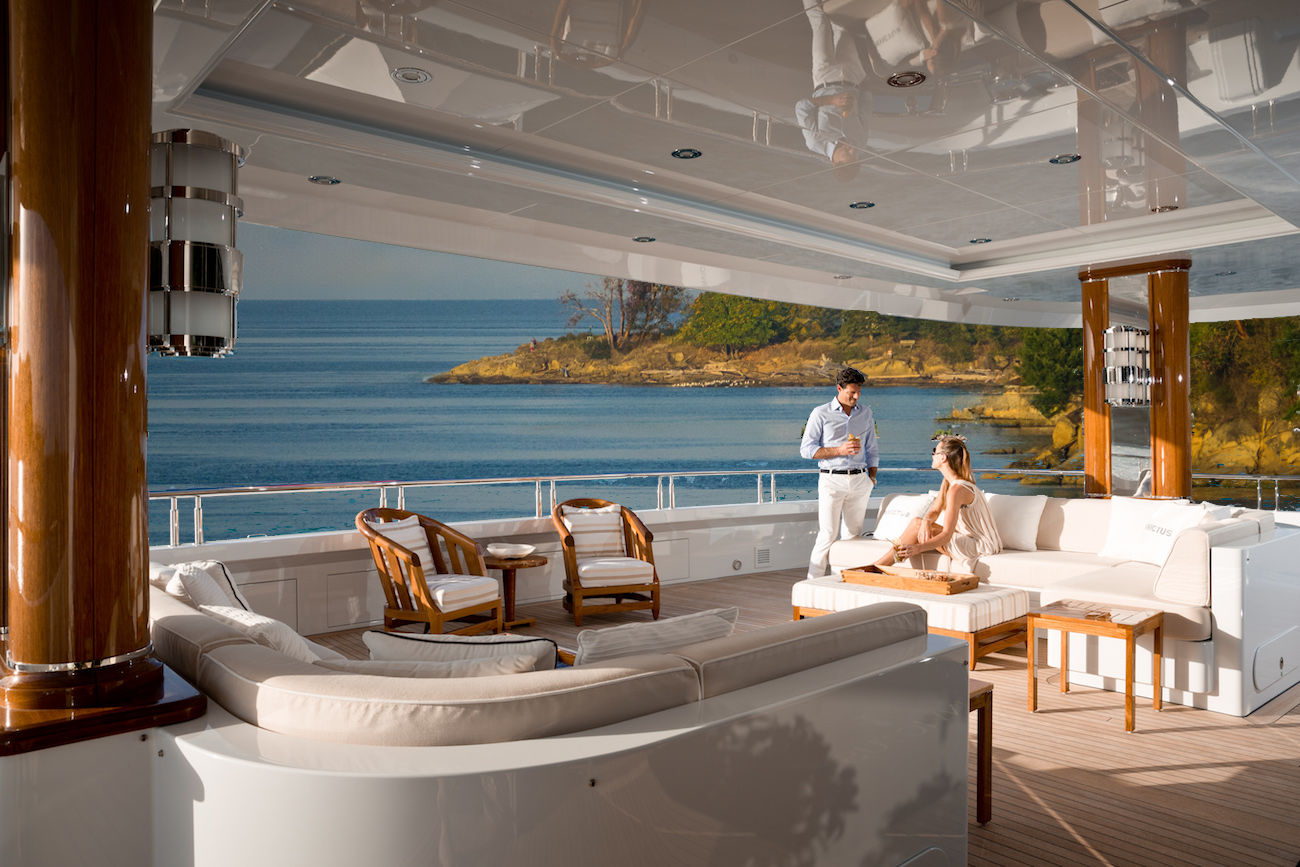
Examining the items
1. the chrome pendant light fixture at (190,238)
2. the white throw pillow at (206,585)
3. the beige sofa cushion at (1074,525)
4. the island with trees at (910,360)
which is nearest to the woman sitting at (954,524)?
the beige sofa cushion at (1074,525)

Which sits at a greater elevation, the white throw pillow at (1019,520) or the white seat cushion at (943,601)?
the white throw pillow at (1019,520)

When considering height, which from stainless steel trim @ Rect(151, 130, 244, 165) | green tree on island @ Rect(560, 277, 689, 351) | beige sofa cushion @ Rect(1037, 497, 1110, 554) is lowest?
beige sofa cushion @ Rect(1037, 497, 1110, 554)

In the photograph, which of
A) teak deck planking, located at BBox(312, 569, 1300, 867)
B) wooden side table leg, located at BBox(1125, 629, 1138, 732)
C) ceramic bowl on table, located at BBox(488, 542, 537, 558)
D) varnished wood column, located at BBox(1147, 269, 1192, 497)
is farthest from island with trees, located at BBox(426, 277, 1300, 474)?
wooden side table leg, located at BBox(1125, 629, 1138, 732)

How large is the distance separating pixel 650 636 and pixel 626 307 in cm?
2450

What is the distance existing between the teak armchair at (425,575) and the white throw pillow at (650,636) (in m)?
2.94

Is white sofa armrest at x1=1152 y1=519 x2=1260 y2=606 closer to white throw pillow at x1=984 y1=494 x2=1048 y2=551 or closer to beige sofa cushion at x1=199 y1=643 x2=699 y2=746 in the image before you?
white throw pillow at x1=984 y1=494 x2=1048 y2=551

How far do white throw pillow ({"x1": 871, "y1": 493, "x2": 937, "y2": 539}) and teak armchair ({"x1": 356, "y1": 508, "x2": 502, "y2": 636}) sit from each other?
8.89 ft

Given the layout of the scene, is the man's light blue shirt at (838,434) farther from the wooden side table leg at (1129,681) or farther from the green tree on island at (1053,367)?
the green tree on island at (1053,367)

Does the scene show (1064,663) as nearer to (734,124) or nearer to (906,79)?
(906,79)

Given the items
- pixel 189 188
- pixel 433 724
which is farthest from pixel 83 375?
pixel 433 724

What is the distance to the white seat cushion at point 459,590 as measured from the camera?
5027 millimetres

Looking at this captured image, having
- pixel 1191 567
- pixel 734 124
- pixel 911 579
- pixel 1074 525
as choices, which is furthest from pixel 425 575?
pixel 1074 525

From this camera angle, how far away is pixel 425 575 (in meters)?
5.36

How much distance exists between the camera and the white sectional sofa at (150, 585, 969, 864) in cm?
157
